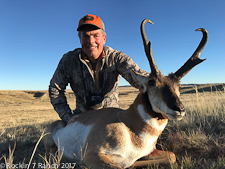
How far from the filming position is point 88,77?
4.23 meters

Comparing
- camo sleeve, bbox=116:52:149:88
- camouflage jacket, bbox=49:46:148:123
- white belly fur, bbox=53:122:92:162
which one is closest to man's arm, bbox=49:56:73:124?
camouflage jacket, bbox=49:46:148:123

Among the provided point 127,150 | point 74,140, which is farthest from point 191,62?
point 74,140

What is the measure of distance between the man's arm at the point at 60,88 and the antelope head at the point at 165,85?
2.33 m

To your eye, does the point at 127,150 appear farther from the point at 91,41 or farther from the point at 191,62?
the point at 91,41

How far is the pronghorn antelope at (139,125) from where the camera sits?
214 cm

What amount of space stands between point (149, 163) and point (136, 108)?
0.88 meters

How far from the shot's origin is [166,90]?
7.24 feet

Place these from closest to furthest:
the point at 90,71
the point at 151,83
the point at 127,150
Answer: the point at 127,150 < the point at 151,83 < the point at 90,71

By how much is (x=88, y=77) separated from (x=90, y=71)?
0.19m

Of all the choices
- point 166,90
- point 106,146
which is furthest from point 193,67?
point 106,146

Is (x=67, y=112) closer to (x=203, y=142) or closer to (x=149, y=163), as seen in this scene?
(x=149, y=163)

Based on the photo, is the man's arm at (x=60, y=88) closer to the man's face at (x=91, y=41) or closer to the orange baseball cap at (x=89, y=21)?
the man's face at (x=91, y=41)

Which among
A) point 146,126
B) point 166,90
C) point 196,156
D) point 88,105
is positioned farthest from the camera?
point 88,105

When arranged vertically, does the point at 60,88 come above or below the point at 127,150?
above
